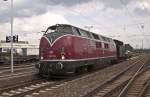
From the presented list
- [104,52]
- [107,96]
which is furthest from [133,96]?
[104,52]

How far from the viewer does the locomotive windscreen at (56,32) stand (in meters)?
21.5

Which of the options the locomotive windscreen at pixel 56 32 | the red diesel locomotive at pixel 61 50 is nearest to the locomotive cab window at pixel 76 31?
the red diesel locomotive at pixel 61 50

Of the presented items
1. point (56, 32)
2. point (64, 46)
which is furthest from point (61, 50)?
point (56, 32)

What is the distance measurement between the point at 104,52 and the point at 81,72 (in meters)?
8.46

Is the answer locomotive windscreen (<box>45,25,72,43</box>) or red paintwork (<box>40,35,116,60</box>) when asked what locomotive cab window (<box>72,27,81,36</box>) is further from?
locomotive windscreen (<box>45,25,72,43</box>)

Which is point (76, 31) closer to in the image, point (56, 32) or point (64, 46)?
point (56, 32)

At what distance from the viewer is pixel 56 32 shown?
21.8 meters

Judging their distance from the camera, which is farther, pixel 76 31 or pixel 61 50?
pixel 76 31

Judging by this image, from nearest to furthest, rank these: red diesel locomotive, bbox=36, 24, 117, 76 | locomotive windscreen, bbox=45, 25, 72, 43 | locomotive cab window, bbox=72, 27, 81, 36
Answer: red diesel locomotive, bbox=36, 24, 117, 76, locomotive windscreen, bbox=45, 25, 72, 43, locomotive cab window, bbox=72, 27, 81, 36

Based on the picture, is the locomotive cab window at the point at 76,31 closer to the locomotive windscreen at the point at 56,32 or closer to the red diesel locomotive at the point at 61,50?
the red diesel locomotive at the point at 61,50

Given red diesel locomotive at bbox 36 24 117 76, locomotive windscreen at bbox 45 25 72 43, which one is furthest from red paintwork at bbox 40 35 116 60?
locomotive windscreen at bbox 45 25 72 43

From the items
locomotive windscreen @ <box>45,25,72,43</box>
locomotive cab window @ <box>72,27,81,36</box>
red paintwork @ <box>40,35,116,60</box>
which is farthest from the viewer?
locomotive cab window @ <box>72,27,81,36</box>

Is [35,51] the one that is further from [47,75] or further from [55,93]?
[55,93]

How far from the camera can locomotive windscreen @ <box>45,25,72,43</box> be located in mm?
21516
